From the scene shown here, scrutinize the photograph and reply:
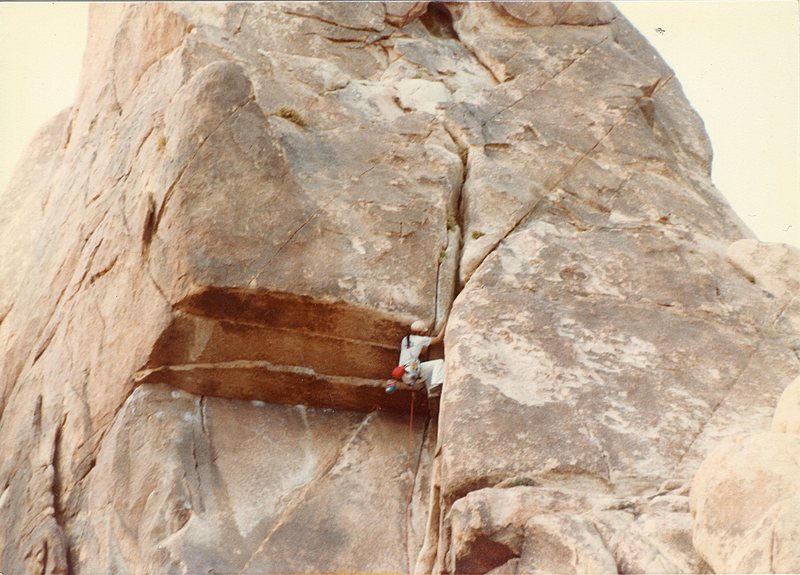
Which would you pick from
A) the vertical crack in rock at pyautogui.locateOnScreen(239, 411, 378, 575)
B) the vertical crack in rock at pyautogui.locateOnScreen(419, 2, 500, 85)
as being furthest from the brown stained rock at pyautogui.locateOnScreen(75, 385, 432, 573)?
the vertical crack in rock at pyautogui.locateOnScreen(419, 2, 500, 85)

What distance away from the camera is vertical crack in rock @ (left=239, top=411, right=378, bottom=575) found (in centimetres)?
1287

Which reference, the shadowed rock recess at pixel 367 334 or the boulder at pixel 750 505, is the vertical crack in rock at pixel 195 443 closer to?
the shadowed rock recess at pixel 367 334

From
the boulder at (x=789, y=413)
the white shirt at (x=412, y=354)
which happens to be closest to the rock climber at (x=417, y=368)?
the white shirt at (x=412, y=354)

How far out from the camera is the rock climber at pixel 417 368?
13.7 meters

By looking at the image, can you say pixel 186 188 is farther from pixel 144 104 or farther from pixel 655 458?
pixel 655 458

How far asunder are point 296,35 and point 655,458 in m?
9.16

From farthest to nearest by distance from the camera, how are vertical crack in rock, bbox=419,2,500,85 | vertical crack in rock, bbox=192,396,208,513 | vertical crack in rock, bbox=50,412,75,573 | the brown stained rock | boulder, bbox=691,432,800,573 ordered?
vertical crack in rock, bbox=419,2,500,85 < vertical crack in rock, bbox=50,412,75,573 < vertical crack in rock, bbox=192,396,208,513 < the brown stained rock < boulder, bbox=691,432,800,573

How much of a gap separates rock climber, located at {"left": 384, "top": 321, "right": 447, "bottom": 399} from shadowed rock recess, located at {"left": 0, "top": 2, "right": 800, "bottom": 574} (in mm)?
215

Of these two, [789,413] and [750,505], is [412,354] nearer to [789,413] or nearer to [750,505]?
[789,413]

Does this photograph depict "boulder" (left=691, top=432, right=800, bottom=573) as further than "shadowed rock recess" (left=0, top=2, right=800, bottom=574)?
No

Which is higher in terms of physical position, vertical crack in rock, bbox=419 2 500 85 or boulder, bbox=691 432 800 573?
boulder, bbox=691 432 800 573

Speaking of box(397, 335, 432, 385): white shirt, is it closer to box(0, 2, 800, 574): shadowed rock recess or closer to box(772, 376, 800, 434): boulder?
box(0, 2, 800, 574): shadowed rock recess

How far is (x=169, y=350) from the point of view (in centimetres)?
1377

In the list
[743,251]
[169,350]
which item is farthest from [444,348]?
[743,251]
